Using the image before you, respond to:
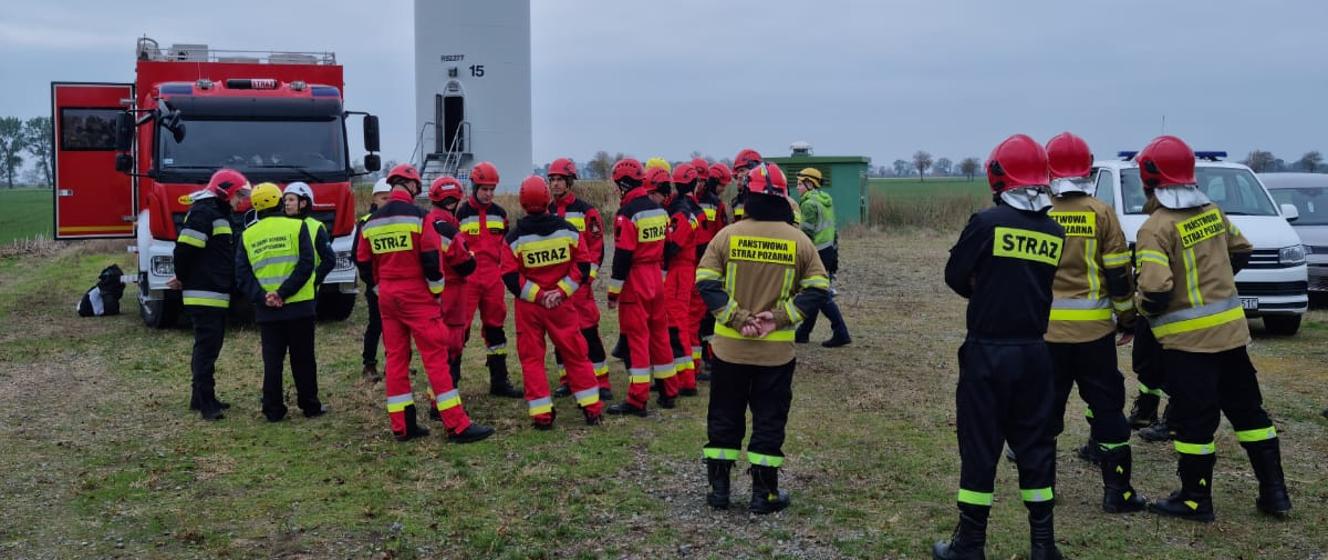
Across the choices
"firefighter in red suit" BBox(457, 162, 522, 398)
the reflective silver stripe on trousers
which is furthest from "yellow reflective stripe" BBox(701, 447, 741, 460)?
"firefighter in red suit" BBox(457, 162, 522, 398)

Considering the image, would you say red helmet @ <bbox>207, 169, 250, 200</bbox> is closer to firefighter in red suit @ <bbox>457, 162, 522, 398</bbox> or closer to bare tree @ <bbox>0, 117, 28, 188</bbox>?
firefighter in red suit @ <bbox>457, 162, 522, 398</bbox>

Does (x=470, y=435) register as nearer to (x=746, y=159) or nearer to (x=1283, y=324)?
(x=746, y=159)

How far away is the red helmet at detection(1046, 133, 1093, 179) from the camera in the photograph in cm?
603

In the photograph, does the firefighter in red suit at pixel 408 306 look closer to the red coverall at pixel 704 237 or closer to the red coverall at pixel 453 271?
the red coverall at pixel 453 271

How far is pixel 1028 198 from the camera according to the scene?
16.7ft

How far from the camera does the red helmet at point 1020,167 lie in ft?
16.8

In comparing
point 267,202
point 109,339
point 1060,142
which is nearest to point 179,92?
point 109,339

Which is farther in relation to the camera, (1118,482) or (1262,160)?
(1262,160)

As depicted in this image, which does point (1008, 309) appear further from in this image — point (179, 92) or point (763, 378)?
point (179, 92)

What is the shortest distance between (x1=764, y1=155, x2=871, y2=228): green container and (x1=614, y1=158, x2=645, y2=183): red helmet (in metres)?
15.9

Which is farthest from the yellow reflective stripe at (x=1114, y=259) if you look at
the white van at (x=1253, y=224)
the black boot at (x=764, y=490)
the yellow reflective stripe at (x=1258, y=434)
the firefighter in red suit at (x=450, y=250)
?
the white van at (x=1253, y=224)

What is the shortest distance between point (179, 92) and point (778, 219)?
936 cm

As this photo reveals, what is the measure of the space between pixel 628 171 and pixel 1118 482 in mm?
4272

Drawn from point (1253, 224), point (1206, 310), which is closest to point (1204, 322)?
point (1206, 310)
